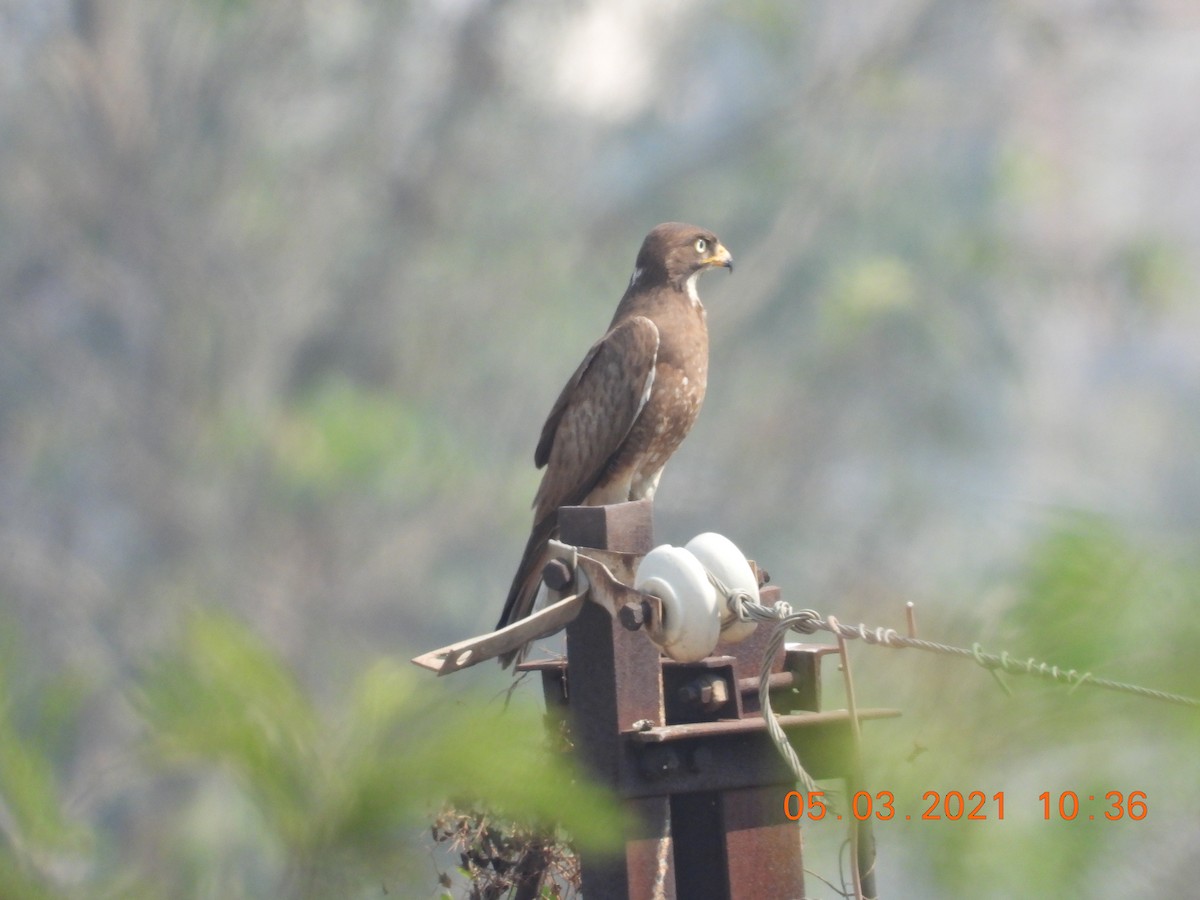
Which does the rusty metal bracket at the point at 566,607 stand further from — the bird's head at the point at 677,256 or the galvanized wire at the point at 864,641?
the bird's head at the point at 677,256

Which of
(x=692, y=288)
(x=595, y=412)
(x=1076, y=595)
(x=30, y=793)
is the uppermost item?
(x=692, y=288)

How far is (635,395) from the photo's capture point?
3006 mm

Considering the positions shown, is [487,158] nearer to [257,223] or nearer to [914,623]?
[257,223]

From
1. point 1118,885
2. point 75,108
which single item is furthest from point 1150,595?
point 75,108

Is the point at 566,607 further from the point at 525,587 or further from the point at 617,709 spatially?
the point at 525,587

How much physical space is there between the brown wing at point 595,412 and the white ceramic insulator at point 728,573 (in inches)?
59.7

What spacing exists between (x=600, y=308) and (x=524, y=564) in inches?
375

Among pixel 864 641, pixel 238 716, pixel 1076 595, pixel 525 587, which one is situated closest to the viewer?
pixel 238 716

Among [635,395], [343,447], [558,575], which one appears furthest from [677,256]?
[343,447]

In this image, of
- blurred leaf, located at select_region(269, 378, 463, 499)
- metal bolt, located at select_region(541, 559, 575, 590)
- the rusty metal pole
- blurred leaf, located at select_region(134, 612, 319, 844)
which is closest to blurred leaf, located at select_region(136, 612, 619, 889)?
blurred leaf, located at select_region(134, 612, 319, 844)

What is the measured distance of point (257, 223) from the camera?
11602mm

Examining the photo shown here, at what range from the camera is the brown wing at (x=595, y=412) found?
3.00 metres

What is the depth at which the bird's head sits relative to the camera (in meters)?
3.19

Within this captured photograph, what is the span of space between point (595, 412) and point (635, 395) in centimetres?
9
